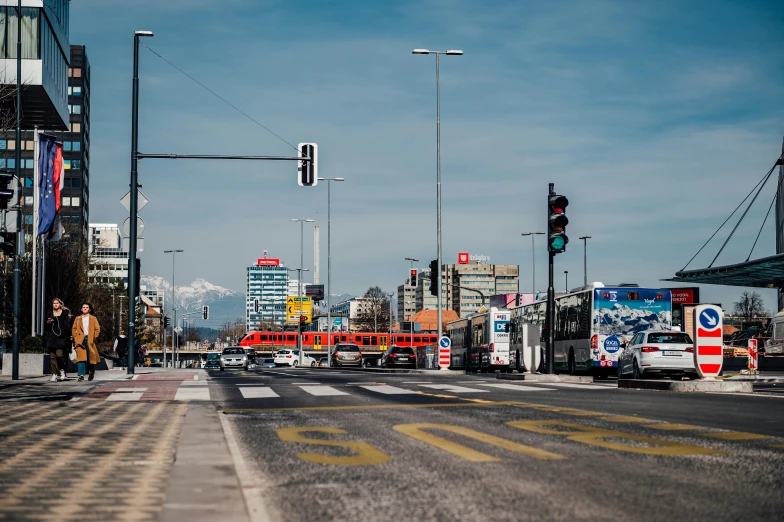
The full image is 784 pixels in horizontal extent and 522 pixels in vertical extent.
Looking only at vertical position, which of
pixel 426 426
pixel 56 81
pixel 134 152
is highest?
pixel 56 81

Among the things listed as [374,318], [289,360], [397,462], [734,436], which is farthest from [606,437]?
[374,318]

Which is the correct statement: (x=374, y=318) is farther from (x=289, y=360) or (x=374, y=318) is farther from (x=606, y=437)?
(x=606, y=437)

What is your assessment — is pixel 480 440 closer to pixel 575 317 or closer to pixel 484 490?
pixel 484 490

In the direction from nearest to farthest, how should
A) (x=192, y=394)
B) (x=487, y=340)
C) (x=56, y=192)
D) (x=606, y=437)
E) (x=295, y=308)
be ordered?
(x=606, y=437) < (x=192, y=394) < (x=56, y=192) < (x=487, y=340) < (x=295, y=308)

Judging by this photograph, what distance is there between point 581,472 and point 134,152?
2482 centimetres

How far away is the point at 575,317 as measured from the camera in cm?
3541

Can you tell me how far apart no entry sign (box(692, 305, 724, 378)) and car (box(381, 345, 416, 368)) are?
39.8m

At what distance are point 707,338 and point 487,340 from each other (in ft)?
88.6

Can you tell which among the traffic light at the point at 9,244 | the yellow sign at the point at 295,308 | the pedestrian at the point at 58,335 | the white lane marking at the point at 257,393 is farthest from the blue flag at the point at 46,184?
the yellow sign at the point at 295,308

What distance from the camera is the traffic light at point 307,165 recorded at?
27.7 m

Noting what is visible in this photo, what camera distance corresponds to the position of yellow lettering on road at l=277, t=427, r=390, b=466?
24.7ft

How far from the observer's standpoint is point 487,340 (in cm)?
4716

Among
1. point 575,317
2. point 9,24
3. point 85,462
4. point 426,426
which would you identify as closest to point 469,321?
point 575,317

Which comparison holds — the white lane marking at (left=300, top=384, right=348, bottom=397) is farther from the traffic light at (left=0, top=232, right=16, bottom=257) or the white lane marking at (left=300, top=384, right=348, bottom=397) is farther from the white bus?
the white bus
